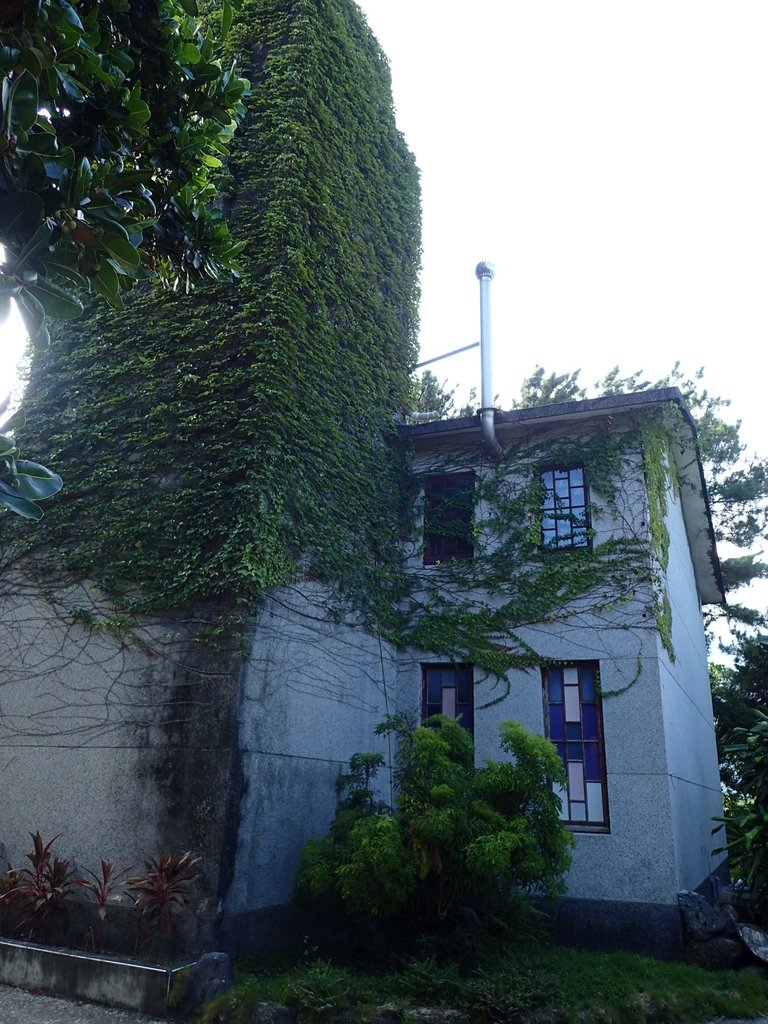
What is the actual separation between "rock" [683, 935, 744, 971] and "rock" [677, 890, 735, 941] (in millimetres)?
58

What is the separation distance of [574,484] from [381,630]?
305 centimetres

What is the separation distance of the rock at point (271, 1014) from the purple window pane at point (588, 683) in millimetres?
4568

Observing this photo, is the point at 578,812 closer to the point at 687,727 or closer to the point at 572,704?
the point at 572,704

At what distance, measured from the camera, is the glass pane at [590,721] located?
830 centimetres

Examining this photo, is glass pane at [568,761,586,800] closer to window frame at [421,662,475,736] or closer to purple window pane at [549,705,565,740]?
purple window pane at [549,705,565,740]

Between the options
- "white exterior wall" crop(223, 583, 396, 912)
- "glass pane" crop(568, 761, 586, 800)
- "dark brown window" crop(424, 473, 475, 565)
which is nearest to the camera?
"white exterior wall" crop(223, 583, 396, 912)

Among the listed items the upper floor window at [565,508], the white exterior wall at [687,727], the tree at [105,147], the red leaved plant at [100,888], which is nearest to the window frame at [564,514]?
the upper floor window at [565,508]

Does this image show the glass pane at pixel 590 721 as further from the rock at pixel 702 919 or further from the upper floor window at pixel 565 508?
the upper floor window at pixel 565 508

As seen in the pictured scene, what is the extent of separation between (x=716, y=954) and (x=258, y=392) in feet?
22.6

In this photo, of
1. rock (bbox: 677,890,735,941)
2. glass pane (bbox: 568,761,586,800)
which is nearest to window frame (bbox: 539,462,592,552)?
glass pane (bbox: 568,761,586,800)

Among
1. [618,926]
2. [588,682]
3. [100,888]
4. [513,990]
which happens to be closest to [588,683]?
[588,682]

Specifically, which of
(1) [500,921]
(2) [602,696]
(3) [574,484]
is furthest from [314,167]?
(1) [500,921]

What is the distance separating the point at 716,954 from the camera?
6.93 metres

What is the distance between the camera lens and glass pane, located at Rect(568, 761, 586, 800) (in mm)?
8133
